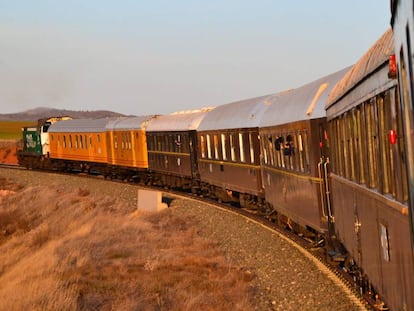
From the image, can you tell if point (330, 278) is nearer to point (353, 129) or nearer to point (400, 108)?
point (353, 129)

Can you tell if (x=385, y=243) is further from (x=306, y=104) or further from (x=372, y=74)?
(x=306, y=104)

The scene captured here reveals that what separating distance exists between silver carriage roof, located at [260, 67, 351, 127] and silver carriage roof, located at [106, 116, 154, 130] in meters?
20.5

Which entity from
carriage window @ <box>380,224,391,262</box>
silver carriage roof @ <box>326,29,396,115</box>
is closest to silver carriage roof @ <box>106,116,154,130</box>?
silver carriage roof @ <box>326,29,396,115</box>

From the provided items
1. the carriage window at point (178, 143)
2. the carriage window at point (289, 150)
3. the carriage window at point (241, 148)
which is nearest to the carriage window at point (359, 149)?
the carriage window at point (289, 150)

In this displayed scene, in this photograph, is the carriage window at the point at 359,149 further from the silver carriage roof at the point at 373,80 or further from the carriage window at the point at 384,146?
the carriage window at the point at 384,146

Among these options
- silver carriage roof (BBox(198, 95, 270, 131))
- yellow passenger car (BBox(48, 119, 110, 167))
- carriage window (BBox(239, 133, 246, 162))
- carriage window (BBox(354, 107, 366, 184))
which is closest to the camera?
carriage window (BBox(354, 107, 366, 184))

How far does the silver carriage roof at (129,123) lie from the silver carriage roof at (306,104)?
20.5 m

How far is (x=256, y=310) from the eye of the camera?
10750 millimetres

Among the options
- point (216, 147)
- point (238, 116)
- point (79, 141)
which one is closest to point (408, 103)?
point (238, 116)

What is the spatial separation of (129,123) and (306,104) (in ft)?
88.9

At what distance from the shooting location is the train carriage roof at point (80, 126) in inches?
1786

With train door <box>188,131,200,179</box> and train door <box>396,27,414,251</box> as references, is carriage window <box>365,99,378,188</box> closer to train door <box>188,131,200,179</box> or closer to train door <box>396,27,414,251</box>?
train door <box>396,27,414,251</box>

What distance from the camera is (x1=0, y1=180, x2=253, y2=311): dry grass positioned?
11.3m

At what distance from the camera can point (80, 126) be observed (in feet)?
155
